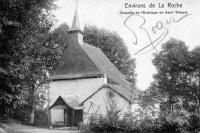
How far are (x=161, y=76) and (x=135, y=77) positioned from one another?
12865mm

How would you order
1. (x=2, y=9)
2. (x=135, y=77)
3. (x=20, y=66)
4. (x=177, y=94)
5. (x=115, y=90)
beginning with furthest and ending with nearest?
(x=135, y=77)
(x=177, y=94)
(x=115, y=90)
(x=20, y=66)
(x=2, y=9)

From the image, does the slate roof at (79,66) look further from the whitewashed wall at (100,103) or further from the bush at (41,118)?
the bush at (41,118)

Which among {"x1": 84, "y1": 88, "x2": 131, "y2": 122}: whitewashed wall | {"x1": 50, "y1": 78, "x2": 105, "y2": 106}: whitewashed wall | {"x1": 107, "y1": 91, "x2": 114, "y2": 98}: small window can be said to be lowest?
{"x1": 84, "y1": 88, "x2": 131, "y2": 122}: whitewashed wall

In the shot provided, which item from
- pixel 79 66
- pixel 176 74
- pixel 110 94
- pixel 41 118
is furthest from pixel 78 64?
pixel 176 74

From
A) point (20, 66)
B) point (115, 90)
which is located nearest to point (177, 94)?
point (115, 90)

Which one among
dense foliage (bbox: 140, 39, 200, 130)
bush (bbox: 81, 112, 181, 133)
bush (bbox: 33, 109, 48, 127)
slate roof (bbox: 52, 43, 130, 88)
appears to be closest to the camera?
bush (bbox: 81, 112, 181, 133)

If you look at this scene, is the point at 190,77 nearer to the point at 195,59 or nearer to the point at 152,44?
the point at 195,59

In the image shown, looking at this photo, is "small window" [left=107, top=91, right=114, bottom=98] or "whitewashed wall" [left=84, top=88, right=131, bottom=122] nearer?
"small window" [left=107, top=91, right=114, bottom=98]

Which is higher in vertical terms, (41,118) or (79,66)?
(79,66)

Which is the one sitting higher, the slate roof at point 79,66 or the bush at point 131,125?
the slate roof at point 79,66

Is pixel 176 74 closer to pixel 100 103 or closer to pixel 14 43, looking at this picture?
pixel 100 103

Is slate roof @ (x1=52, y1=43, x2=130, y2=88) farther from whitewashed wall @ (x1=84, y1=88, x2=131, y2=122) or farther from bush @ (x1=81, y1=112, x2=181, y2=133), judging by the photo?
bush @ (x1=81, y1=112, x2=181, y2=133)

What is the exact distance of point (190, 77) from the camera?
129ft

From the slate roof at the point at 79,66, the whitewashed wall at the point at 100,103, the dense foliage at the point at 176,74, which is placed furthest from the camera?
the dense foliage at the point at 176,74
